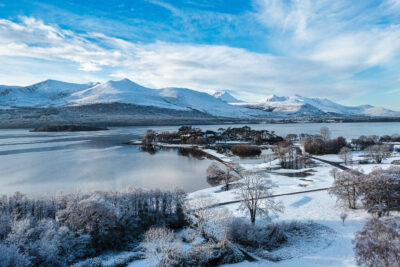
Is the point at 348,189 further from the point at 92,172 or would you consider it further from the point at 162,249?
the point at 92,172

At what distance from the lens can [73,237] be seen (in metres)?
12.8

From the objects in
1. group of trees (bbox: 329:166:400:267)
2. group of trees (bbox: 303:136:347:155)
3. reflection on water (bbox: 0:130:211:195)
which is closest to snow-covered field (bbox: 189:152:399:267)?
group of trees (bbox: 329:166:400:267)

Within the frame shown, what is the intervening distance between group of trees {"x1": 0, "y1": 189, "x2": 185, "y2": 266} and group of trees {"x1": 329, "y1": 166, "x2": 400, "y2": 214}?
36.5ft

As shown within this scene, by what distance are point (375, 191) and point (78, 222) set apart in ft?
55.8

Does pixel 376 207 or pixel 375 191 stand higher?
pixel 375 191

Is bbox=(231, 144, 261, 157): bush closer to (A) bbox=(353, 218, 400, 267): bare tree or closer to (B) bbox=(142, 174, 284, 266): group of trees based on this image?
(B) bbox=(142, 174, 284, 266): group of trees

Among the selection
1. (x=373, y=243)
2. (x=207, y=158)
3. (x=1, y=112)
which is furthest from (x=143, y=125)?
(x=373, y=243)

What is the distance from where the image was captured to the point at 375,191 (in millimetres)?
16375

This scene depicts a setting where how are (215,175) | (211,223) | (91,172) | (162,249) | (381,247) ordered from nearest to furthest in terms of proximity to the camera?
(381,247) < (162,249) < (211,223) < (215,175) < (91,172)

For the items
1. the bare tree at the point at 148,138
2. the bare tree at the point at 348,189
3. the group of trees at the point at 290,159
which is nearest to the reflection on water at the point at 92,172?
the group of trees at the point at 290,159

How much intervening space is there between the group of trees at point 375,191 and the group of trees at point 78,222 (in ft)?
36.5

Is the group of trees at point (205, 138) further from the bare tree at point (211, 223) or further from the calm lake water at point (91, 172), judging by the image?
the bare tree at point (211, 223)

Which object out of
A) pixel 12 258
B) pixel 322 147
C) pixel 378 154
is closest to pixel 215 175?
pixel 12 258

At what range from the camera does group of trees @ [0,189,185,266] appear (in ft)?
Answer: 38.5
